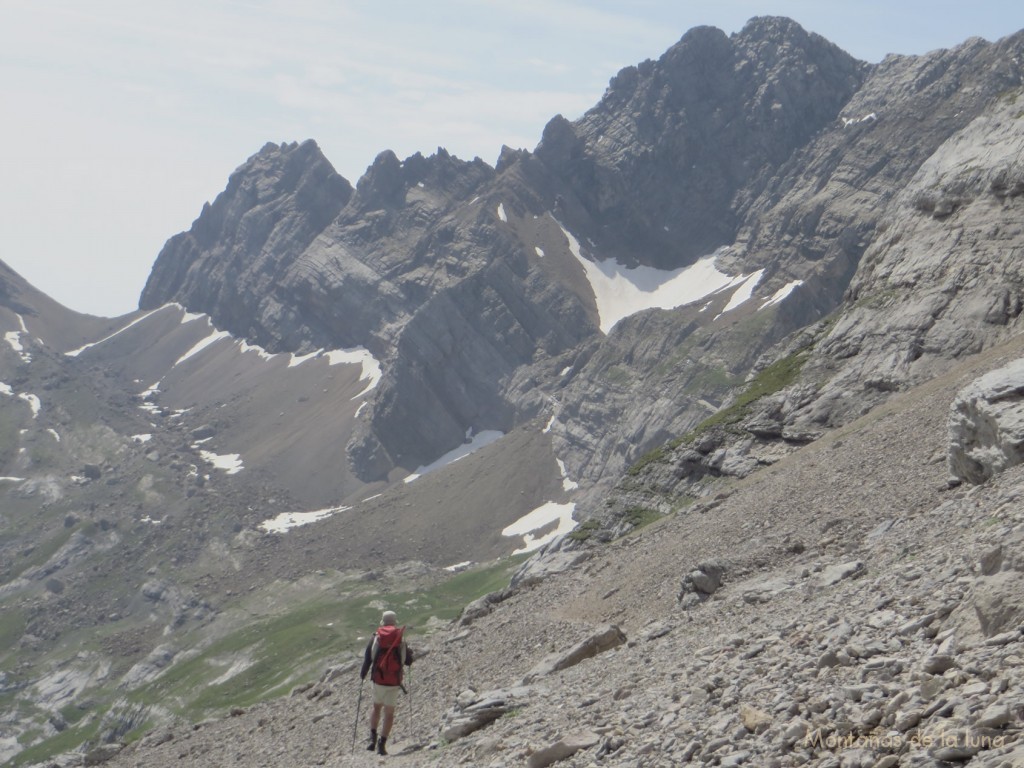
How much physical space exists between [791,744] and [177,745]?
40.5 metres

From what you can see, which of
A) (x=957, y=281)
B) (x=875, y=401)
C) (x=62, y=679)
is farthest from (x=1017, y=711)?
(x=62, y=679)

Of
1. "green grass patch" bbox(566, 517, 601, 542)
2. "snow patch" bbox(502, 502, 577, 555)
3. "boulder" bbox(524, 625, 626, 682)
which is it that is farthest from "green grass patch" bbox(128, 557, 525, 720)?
"boulder" bbox(524, 625, 626, 682)

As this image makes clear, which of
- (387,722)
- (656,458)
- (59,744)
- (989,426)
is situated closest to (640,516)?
(656,458)

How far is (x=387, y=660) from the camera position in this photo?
25.3 m

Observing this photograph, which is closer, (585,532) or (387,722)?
(387,722)

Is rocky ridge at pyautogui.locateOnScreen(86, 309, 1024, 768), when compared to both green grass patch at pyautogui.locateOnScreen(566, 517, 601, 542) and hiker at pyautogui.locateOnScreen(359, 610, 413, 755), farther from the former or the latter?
green grass patch at pyautogui.locateOnScreen(566, 517, 601, 542)

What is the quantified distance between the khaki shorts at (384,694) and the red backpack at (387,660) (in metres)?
0.12

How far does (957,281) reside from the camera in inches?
2645

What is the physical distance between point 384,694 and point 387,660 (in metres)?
0.88

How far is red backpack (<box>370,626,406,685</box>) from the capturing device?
998 inches

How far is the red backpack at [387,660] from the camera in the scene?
2536 cm

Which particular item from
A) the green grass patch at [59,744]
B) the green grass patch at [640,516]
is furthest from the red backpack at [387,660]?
the green grass patch at [59,744]

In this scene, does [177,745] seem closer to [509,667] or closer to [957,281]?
[509,667]

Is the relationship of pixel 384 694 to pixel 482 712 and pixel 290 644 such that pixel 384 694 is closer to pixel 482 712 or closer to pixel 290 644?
pixel 482 712
